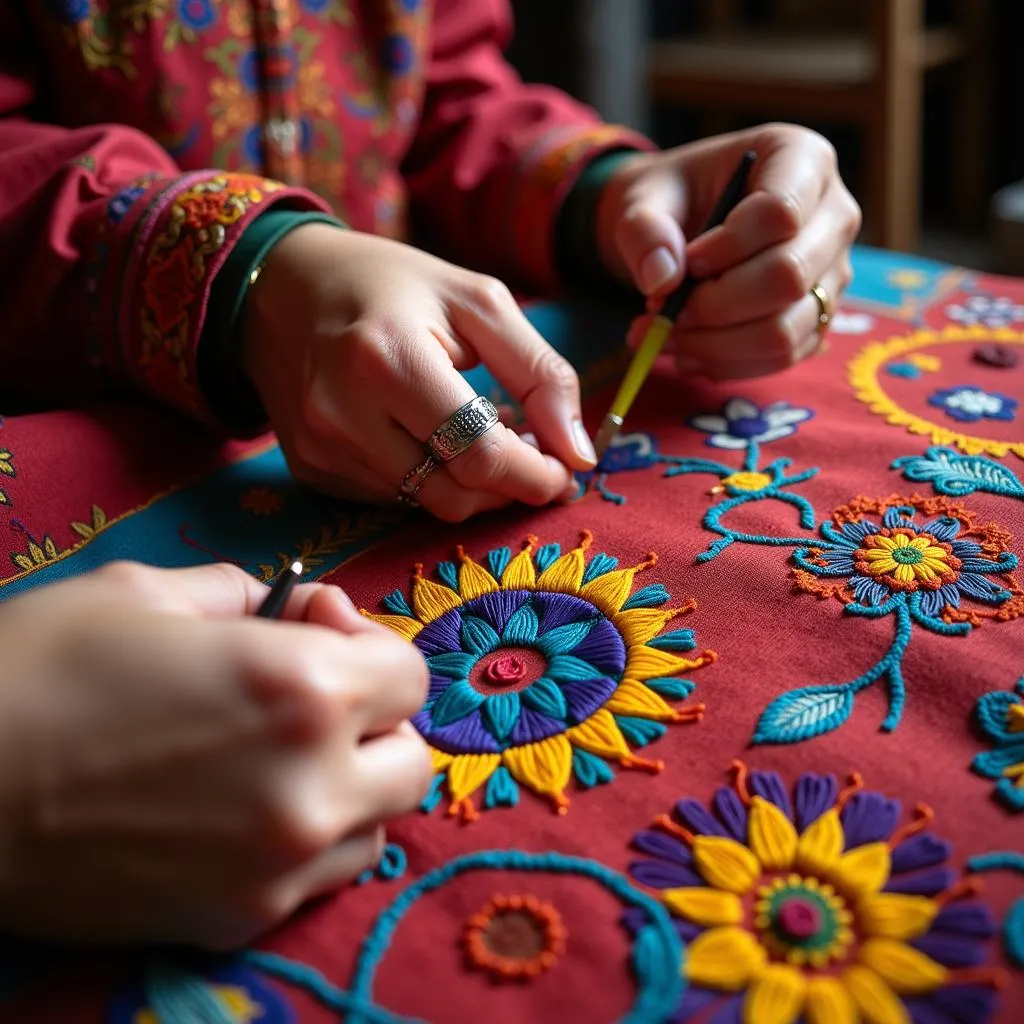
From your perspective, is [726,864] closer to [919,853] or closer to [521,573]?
[919,853]

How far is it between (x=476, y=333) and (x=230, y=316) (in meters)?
0.14

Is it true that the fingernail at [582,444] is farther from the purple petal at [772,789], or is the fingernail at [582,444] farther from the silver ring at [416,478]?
the purple petal at [772,789]

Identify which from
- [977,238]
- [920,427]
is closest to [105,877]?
[920,427]

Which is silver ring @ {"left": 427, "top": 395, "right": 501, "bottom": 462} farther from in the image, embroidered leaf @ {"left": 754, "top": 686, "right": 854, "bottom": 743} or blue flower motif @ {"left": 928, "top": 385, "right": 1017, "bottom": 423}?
blue flower motif @ {"left": 928, "top": 385, "right": 1017, "bottom": 423}

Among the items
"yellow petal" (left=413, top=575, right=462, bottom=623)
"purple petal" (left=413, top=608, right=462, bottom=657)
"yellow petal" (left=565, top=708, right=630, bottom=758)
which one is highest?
"yellow petal" (left=413, top=575, right=462, bottom=623)

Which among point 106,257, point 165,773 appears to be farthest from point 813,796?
point 106,257

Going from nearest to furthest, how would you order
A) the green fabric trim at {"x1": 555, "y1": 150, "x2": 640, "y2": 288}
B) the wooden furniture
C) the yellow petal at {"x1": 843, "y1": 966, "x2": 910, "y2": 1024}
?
1. the yellow petal at {"x1": 843, "y1": 966, "x2": 910, "y2": 1024}
2. the green fabric trim at {"x1": 555, "y1": 150, "x2": 640, "y2": 288}
3. the wooden furniture

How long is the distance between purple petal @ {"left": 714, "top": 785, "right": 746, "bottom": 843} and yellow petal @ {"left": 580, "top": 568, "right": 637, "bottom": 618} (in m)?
0.12

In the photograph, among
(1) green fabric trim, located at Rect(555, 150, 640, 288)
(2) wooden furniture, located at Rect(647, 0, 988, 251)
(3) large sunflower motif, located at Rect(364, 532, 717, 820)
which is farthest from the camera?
(2) wooden furniture, located at Rect(647, 0, 988, 251)

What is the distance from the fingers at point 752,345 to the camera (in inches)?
26.2

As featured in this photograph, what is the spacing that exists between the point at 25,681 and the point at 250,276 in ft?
1.03

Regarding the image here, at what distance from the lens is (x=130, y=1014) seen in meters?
Answer: 0.33

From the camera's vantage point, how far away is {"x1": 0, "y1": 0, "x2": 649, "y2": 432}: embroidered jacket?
598 millimetres

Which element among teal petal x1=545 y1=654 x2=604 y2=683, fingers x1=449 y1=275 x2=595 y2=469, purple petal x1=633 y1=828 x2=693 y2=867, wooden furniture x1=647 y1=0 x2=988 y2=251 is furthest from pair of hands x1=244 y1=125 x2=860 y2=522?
wooden furniture x1=647 y1=0 x2=988 y2=251
